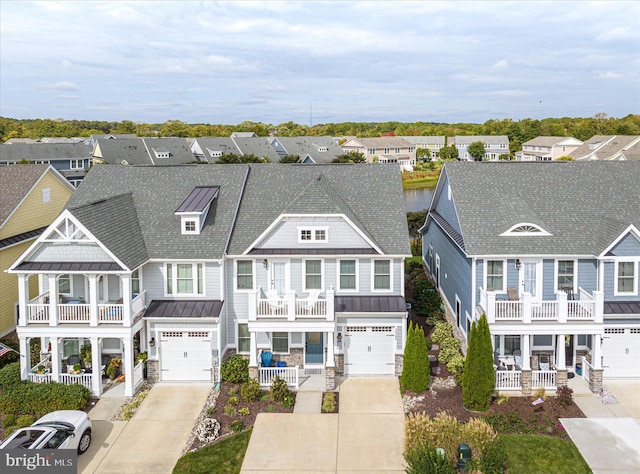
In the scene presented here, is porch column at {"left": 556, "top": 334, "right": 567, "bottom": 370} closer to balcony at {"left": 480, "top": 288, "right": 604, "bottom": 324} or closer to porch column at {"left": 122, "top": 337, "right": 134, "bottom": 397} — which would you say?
balcony at {"left": 480, "top": 288, "right": 604, "bottom": 324}

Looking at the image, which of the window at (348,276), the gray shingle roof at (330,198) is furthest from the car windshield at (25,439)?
the window at (348,276)

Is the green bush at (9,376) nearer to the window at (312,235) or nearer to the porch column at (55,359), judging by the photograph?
the porch column at (55,359)

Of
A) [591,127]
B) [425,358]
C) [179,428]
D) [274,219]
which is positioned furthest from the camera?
[591,127]

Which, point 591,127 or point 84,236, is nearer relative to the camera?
point 84,236

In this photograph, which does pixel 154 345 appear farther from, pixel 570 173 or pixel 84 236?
pixel 570 173

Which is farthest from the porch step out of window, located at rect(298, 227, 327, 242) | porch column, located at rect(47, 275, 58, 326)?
porch column, located at rect(47, 275, 58, 326)

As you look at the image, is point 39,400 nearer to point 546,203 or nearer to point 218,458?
point 218,458

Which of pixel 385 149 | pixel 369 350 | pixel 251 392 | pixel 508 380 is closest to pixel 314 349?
pixel 369 350

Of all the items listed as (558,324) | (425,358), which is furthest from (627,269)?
(425,358)
